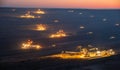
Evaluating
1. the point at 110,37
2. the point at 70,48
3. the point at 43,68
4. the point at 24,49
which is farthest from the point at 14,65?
the point at 110,37

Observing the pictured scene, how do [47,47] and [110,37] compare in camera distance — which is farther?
[110,37]

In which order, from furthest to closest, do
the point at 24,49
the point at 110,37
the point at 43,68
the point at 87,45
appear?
1. the point at 110,37
2. the point at 87,45
3. the point at 24,49
4. the point at 43,68

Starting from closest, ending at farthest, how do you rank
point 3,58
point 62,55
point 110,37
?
point 3,58 → point 62,55 → point 110,37

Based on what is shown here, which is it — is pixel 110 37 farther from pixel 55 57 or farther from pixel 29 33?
pixel 55 57

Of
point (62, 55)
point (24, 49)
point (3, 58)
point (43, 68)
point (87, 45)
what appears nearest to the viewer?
point (43, 68)

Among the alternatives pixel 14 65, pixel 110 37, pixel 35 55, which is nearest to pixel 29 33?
pixel 110 37

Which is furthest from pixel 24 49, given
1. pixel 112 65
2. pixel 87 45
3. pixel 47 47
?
pixel 112 65

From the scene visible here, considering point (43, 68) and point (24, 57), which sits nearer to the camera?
point (43, 68)

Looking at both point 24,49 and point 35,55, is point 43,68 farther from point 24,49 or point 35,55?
point 24,49
